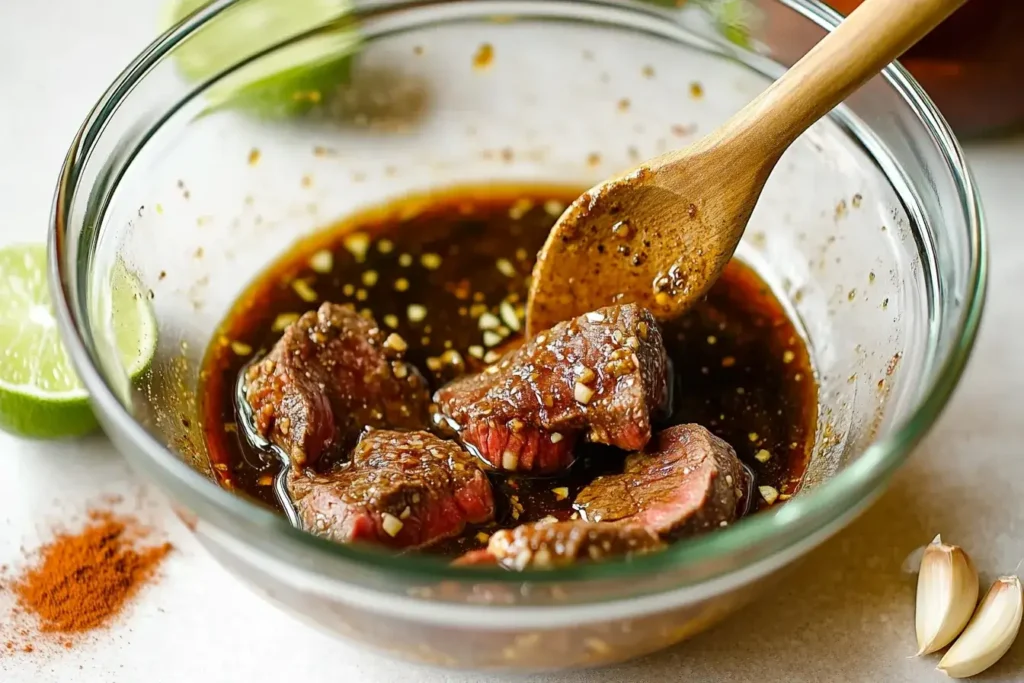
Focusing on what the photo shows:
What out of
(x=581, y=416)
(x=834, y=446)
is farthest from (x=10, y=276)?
(x=834, y=446)

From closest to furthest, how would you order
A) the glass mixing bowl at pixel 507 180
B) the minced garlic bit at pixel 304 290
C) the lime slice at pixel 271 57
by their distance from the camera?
the glass mixing bowl at pixel 507 180 < the lime slice at pixel 271 57 < the minced garlic bit at pixel 304 290

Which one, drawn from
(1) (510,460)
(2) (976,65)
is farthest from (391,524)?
(2) (976,65)

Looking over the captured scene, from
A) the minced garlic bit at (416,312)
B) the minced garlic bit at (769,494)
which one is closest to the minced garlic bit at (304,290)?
the minced garlic bit at (416,312)

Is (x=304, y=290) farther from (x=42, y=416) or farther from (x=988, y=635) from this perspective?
(x=988, y=635)

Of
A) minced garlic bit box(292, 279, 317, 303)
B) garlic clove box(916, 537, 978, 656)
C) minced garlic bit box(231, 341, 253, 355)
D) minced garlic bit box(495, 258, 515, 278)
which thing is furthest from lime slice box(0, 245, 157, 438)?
garlic clove box(916, 537, 978, 656)

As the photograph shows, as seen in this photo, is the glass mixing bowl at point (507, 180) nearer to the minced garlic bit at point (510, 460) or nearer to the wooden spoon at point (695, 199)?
the wooden spoon at point (695, 199)
